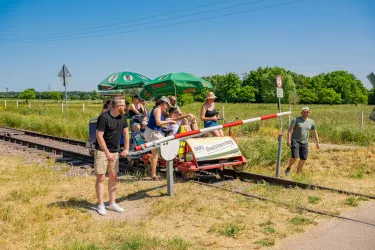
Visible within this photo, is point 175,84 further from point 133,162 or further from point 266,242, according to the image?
point 266,242

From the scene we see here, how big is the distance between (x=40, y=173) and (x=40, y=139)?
9.06 metres

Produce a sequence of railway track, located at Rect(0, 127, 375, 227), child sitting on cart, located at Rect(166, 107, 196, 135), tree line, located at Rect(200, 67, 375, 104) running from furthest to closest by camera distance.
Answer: tree line, located at Rect(200, 67, 375, 104), child sitting on cart, located at Rect(166, 107, 196, 135), railway track, located at Rect(0, 127, 375, 227)

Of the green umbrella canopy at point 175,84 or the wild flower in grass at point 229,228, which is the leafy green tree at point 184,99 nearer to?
the green umbrella canopy at point 175,84

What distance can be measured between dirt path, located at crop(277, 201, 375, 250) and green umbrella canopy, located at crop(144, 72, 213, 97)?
8326mm

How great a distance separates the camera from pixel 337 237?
17.8 feet

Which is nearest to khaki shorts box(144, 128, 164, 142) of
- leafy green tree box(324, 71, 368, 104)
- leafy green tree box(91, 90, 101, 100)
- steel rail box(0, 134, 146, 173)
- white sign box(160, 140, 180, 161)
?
white sign box(160, 140, 180, 161)

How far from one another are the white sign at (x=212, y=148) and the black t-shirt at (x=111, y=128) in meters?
2.22

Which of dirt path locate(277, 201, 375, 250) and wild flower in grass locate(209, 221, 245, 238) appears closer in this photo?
dirt path locate(277, 201, 375, 250)

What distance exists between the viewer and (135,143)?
10.4m

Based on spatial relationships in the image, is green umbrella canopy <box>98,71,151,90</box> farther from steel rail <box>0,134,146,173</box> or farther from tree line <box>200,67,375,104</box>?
tree line <box>200,67,375,104</box>

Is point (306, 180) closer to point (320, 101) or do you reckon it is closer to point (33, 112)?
point (33, 112)

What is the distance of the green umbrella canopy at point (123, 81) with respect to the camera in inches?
585

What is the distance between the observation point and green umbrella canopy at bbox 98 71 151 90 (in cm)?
1486

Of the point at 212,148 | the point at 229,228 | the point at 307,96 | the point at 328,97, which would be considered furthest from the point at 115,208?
the point at 328,97
